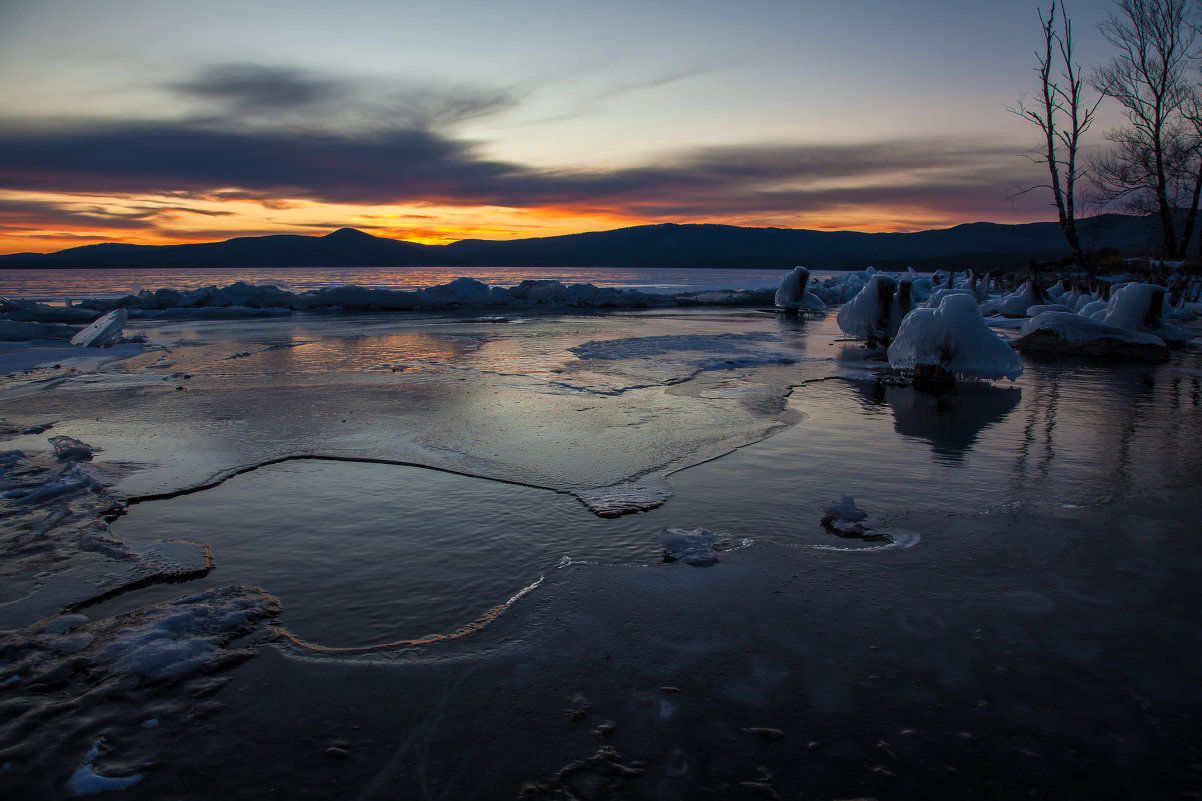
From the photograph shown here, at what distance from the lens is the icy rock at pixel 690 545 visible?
3.45 m

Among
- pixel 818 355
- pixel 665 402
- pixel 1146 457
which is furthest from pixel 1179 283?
pixel 665 402

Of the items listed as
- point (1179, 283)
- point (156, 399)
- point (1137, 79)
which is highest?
point (1137, 79)

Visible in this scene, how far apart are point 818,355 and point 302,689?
11276mm

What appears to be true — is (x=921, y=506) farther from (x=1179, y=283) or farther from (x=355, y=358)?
(x=1179, y=283)

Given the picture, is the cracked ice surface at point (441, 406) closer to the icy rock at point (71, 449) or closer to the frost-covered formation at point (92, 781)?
the icy rock at point (71, 449)

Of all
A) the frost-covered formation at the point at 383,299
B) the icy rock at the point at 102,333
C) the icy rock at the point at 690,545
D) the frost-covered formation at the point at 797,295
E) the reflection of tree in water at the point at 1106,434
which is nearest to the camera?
the icy rock at the point at 690,545

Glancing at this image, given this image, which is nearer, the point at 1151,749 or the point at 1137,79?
the point at 1151,749

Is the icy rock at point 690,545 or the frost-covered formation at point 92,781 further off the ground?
the icy rock at point 690,545

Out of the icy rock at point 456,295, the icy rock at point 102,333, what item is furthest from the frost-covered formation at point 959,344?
the icy rock at point 456,295

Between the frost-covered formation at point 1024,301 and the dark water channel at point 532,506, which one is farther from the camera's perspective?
the frost-covered formation at point 1024,301

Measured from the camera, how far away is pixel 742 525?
12.7 feet

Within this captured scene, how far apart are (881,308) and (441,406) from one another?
11.1 meters

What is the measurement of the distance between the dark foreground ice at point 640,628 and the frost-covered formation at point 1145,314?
8674 mm

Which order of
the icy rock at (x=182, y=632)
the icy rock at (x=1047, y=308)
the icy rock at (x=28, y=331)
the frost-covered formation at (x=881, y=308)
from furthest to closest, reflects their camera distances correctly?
the icy rock at (x=1047, y=308) → the frost-covered formation at (x=881, y=308) → the icy rock at (x=28, y=331) → the icy rock at (x=182, y=632)
